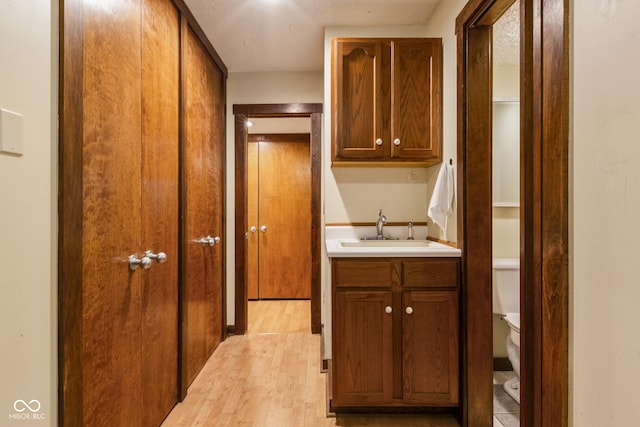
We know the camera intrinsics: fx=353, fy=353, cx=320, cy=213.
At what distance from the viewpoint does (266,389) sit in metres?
2.19

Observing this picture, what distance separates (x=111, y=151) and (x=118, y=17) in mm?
541

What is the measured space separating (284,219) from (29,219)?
345cm

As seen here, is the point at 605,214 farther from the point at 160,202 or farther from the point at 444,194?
the point at 160,202

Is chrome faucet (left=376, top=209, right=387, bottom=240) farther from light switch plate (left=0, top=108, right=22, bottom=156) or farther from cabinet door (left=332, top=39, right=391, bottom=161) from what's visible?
light switch plate (left=0, top=108, right=22, bottom=156)

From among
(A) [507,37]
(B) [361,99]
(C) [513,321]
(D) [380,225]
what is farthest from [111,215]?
(A) [507,37]

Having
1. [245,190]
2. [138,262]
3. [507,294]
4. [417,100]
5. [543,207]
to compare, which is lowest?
[507,294]

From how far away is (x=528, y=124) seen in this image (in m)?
1.20

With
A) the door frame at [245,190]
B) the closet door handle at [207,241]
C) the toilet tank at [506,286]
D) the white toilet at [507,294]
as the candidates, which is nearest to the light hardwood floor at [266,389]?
the door frame at [245,190]

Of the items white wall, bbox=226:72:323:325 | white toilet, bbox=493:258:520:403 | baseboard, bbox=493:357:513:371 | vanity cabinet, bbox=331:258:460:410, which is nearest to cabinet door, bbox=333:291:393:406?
vanity cabinet, bbox=331:258:460:410

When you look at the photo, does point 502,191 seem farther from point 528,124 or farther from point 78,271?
point 78,271

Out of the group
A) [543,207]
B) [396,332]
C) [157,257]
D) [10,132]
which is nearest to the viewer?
[10,132]

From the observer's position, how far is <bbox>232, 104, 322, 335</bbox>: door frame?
312 cm

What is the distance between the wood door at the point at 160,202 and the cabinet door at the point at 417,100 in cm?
130


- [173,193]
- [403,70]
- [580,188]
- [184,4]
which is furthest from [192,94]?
[580,188]
